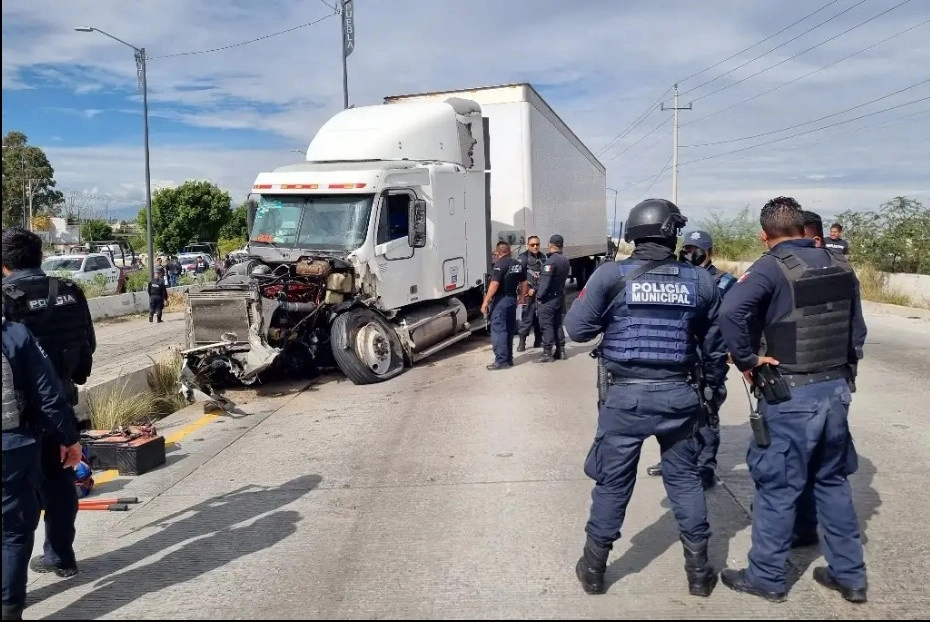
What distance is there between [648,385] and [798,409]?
0.68 m

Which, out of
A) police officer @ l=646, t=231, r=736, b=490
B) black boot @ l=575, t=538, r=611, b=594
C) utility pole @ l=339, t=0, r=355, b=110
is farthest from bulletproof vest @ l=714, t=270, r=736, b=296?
utility pole @ l=339, t=0, r=355, b=110

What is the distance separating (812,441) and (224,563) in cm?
312

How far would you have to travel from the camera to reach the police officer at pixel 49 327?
4.12 metres

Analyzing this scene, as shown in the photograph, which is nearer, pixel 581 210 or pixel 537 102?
pixel 537 102

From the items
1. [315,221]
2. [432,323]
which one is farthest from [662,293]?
[432,323]

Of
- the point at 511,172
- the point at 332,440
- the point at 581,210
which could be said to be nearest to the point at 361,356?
the point at 332,440

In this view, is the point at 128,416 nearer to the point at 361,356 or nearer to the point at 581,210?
the point at 361,356

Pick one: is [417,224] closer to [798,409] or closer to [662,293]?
[662,293]

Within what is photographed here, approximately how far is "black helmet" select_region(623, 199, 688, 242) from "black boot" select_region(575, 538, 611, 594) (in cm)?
151

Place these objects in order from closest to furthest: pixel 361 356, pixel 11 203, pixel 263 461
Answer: pixel 263 461
pixel 361 356
pixel 11 203

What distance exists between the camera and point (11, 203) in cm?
5178

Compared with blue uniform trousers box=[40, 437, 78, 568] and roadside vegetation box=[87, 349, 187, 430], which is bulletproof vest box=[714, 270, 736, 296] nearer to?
blue uniform trousers box=[40, 437, 78, 568]

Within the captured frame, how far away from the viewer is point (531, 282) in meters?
11.3

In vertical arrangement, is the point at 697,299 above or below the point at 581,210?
below
